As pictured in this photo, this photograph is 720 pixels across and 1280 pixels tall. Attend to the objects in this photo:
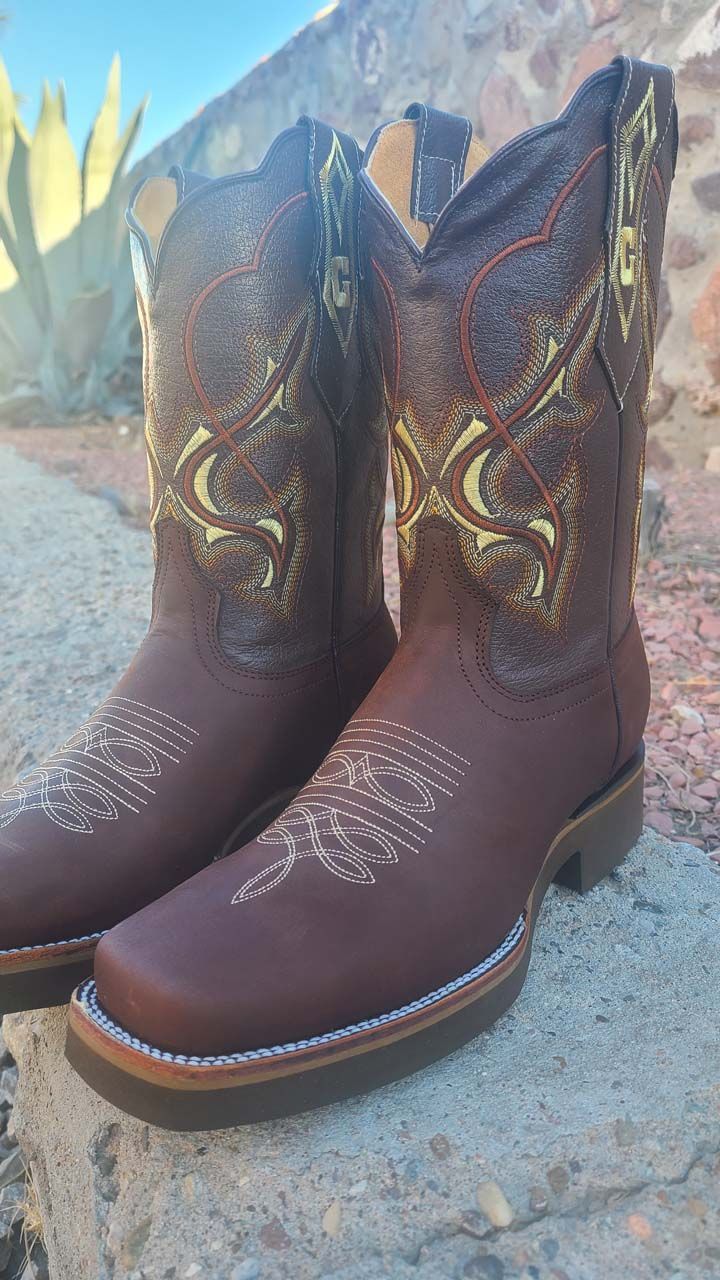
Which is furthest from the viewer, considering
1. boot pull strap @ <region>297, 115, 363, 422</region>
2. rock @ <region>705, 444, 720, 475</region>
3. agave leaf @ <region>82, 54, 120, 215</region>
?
agave leaf @ <region>82, 54, 120, 215</region>

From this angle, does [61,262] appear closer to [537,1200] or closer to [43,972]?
[43,972]

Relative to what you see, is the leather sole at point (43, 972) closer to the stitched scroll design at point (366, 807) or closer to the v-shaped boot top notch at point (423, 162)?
the stitched scroll design at point (366, 807)

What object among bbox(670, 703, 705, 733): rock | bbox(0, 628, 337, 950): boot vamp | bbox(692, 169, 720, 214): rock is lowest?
bbox(670, 703, 705, 733): rock

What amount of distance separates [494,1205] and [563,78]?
3551 millimetres

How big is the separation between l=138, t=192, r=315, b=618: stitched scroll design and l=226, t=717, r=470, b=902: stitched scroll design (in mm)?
248

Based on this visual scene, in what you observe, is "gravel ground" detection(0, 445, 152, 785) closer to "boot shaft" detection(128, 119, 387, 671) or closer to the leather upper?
"boot shaft" detection(128, 119, 387, 671)

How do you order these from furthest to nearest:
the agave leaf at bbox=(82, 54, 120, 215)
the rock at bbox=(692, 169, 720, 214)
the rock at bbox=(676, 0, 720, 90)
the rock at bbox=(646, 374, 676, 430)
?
the agave leaf at bbox=(82, 54, 120, 215) < the rock at bbox=(646, 374, 676, 430) < the rock at bbox=(692, 169, 720, 214) < the rock at bbox=(676, 0, 720, 90)

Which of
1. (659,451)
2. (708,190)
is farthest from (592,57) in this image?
(659,451)

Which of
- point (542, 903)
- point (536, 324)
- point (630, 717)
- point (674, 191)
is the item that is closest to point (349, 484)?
point (536, 324)

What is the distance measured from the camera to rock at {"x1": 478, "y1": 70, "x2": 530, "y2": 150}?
3.49 m

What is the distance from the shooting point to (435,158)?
3.54ft

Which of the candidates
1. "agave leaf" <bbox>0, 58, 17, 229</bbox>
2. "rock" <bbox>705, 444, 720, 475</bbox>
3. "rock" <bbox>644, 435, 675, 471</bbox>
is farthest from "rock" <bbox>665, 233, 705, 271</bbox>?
"agave leaf" <bbox>0, 58, 17, 229</bbox>

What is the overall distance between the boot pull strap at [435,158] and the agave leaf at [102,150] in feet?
13.9

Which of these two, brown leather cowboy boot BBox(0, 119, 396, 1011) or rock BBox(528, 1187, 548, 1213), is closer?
rock BBox(528, 1187, 548, 1213)
